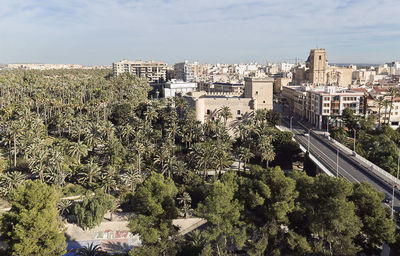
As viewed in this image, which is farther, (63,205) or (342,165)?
(342,165)

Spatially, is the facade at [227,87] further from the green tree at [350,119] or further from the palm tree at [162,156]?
the palm tree at [162,156]

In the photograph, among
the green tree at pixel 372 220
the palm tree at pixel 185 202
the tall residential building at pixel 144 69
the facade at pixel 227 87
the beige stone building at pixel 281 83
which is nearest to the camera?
the green tree at pixel 372 220

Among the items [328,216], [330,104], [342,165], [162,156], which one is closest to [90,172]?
[162,156]

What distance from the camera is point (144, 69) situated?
161625 millimetres

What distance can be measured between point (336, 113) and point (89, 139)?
57.8m

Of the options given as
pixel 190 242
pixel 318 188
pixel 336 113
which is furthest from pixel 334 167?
pixel 336 113

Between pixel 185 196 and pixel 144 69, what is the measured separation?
12683 centimetres

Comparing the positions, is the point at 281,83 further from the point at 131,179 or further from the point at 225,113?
the point at 131,179

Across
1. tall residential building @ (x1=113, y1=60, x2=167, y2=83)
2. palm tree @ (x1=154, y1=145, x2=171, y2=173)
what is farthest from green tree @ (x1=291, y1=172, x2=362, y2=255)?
tall residential building @ (x1=113, y1=60, x2=167, y2=83)

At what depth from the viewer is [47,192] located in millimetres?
27328

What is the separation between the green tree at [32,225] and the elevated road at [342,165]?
33.5 meters

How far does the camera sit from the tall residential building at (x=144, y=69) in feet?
529

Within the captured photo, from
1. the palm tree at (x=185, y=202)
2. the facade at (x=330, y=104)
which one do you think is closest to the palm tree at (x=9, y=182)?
the palm tree at (x=185, y=202)

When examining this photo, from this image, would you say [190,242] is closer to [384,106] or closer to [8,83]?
[384,106]
